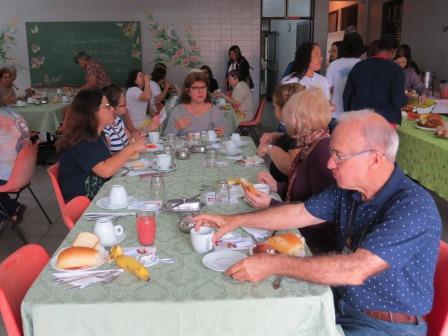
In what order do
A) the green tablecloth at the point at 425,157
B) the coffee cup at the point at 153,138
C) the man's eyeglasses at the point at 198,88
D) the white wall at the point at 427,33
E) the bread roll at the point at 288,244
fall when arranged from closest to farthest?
the bread roll at the point at 288,244
the green tablecloth at the point at 425,157
the coffee cup at the point at 153,138
the man's eyeglasses at the point at 198,88
the white wall at the point at 427,33

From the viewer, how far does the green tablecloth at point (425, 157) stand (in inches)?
125

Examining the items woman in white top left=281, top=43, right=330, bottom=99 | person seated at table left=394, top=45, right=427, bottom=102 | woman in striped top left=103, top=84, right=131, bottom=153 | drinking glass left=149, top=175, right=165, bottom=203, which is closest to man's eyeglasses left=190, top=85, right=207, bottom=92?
woman in striped top left=103, top=84, right=131, bottom=153

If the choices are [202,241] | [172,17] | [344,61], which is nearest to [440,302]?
[202,241]

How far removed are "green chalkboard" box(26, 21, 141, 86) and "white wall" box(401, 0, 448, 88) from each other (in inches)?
183

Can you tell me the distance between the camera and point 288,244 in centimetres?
147

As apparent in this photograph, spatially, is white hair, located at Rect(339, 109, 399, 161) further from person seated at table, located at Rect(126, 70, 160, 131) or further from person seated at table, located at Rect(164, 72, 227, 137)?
person seated at table, located at Rect(126, 70, 160, 131)

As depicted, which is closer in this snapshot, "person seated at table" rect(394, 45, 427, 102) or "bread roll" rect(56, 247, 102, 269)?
"bread roll" rect(56, 247, 102, 269)

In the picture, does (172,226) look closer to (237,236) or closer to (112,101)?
(237,236)

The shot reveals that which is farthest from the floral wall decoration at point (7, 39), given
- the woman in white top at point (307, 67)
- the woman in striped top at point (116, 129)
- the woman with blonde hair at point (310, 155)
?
the woman with blonde hair at point (310, 155)

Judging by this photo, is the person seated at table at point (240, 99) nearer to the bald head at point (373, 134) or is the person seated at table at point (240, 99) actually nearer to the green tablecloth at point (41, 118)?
the green tablecloth at point (41, 118)

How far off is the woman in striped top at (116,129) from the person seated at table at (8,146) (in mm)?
786

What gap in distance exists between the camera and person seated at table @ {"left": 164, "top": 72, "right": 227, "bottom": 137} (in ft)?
12.5

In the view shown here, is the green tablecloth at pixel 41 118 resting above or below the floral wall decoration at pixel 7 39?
below

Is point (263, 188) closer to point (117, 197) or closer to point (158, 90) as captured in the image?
point (117, 197)
